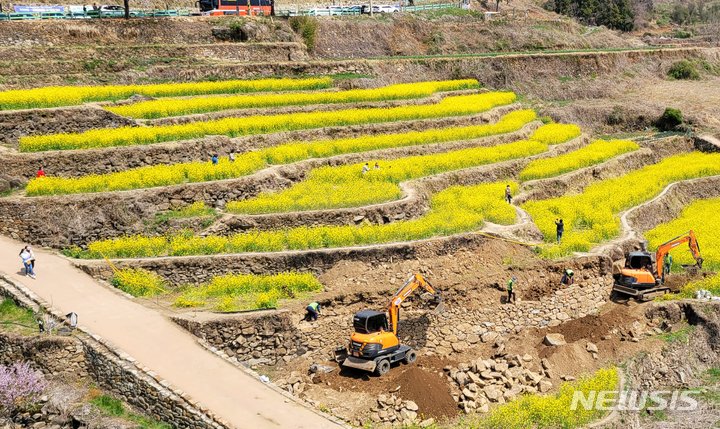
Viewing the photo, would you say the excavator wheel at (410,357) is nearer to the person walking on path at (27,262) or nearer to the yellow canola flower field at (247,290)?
the yellow canola flower field at (247,290)

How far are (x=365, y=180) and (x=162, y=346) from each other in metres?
15.2

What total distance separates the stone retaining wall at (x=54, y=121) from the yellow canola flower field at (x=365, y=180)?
882 centimetres

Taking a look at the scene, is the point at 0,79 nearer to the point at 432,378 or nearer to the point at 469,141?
the point at 469,141

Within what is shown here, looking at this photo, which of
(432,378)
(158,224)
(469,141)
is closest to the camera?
(432,378)

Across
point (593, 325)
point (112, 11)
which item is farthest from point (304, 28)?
point (593, 325)

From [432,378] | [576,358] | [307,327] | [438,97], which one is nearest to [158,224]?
[307,327]

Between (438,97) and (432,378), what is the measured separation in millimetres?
29188

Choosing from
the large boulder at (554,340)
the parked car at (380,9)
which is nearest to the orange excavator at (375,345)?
the large boulder at (554,340)

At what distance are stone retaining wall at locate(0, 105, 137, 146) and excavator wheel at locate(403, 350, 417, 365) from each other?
743 inches

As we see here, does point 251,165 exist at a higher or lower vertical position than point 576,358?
higher

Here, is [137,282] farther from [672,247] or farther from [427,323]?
[672,247]

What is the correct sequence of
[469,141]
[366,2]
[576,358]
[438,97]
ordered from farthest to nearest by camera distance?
1. [366,2]
2. [438,97]
3. [469,141]
4. [576,358]

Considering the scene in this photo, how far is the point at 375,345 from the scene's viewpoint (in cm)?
2014

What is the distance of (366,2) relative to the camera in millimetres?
71812
